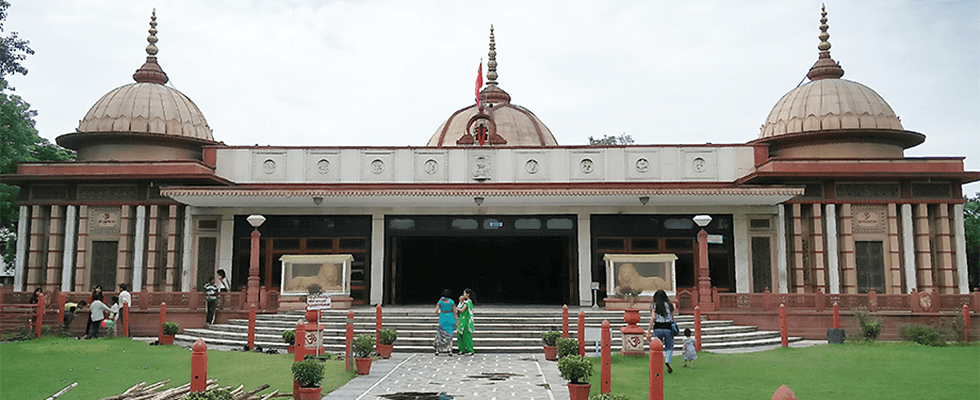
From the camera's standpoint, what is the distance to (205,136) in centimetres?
2942

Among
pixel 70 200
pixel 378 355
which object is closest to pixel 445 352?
pixel 378 355

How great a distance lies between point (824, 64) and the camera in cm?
2980

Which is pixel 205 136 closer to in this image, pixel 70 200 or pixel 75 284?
pixel 70 200

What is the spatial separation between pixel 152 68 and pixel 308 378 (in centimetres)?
2439

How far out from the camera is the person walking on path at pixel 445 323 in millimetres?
16469

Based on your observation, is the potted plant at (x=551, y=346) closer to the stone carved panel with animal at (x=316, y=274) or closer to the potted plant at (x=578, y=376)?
the potted plant at (x=578, y=376)

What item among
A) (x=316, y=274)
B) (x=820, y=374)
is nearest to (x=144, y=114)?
(x=316, y=274)

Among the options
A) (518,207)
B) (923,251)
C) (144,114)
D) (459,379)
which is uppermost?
(144,114)

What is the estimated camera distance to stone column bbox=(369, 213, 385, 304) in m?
25.0

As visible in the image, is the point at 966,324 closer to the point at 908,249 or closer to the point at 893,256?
the point at 893,256

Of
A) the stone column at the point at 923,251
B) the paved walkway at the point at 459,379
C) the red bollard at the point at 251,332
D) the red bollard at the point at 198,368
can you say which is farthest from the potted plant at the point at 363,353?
the stone column at the point at 923,251

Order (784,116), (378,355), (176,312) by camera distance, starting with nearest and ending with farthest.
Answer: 1. (378,355)
2. (176,312)
3. (784,116)

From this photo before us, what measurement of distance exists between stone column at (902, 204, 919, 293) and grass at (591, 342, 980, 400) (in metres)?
6.47

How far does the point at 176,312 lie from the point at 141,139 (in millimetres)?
9249
